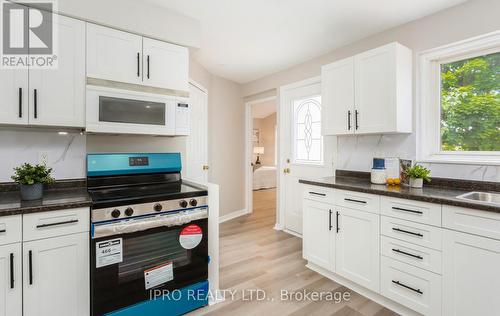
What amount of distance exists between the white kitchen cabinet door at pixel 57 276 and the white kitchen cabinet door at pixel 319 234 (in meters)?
1.99

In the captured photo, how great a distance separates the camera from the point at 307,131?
3.59 m

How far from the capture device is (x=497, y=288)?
1487 mm

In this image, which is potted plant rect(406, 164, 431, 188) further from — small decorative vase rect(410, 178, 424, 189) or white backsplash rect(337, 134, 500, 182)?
white backsplash rect(337, 134, 500, 182)

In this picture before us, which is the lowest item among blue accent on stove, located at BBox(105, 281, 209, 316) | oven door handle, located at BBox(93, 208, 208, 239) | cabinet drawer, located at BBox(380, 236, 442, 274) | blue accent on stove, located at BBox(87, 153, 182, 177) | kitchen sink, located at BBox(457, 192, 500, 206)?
blue accent on stove, located at BBox(105, 281, 209, 316)

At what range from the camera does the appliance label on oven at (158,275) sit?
1770 mm

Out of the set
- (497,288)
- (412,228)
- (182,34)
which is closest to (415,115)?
(412,228)

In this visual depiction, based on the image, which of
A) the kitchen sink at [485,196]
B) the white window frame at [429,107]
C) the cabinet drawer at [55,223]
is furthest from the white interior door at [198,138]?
the kitchen sink at [485,196]

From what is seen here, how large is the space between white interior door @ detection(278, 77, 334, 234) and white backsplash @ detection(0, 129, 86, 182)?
2647 millimetres

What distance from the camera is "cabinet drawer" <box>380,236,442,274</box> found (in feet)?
5.70

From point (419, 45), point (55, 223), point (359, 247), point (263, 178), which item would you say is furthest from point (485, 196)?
point (263, 178)

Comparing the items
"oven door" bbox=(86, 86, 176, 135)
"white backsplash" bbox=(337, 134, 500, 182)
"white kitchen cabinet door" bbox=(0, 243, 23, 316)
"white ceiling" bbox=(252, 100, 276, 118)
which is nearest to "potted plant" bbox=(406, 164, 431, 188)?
"white backsplash" bbox=(337, 134, 500, 182)

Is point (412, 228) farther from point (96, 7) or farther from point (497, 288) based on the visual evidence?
point (96, 7)

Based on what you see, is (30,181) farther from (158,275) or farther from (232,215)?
(232,215)

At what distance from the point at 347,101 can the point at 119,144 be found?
234cm
